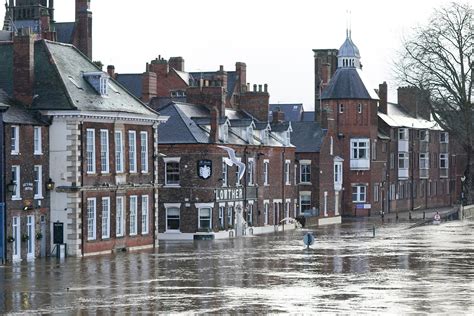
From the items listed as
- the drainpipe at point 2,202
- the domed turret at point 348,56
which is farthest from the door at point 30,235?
the domed turret at point 348,56

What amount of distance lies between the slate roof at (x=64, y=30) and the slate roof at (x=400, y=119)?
35428 millimetres

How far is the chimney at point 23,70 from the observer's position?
62.8m

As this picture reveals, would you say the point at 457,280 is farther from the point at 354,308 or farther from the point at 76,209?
the point at 76,209

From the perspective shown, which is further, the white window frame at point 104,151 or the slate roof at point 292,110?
the slate roof at point 292,110

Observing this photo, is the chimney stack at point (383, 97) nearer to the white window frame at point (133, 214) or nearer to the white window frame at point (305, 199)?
the white window frame at point (305, 199)

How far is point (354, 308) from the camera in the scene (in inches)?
1575

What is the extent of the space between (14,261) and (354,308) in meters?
23.6

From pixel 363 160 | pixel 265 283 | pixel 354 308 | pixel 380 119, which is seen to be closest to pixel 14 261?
pixel 265 283

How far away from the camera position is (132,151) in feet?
230

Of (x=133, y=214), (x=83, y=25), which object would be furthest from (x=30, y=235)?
(x=83, y=25)

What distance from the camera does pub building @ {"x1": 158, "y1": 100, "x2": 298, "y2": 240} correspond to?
266ft

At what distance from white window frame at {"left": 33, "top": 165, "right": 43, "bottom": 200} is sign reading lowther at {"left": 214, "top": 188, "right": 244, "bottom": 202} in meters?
21.4

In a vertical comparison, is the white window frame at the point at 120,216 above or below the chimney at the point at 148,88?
below

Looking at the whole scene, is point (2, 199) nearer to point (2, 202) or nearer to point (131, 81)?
point (2, 202)
